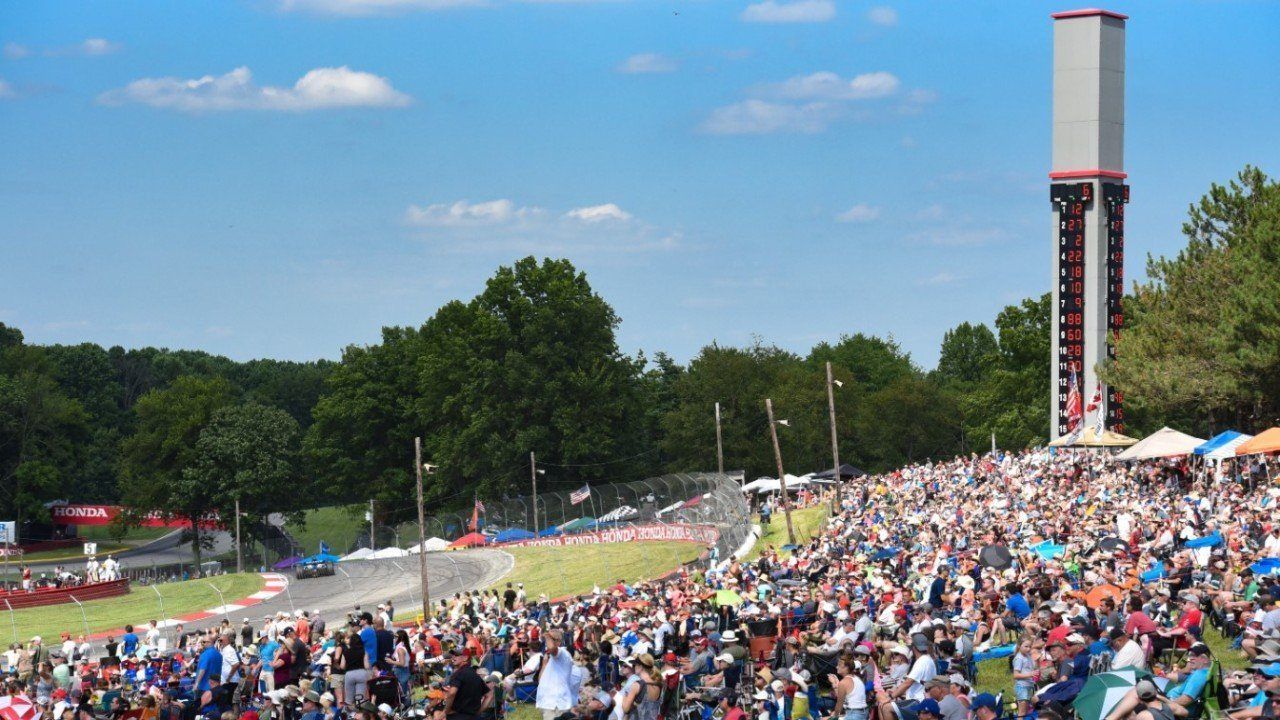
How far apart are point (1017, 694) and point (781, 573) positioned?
13873mm

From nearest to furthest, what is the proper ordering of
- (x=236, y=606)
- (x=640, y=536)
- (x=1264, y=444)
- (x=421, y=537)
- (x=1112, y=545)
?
(x=1112, y=545) → (x=1264, y=444) → (x=421, y=537) → (x=236, y=606) → (x=640, y=536)

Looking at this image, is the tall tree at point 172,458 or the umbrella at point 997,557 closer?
the umbrella at point 997,557

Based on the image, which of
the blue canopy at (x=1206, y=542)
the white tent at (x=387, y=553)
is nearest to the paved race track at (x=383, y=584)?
the white tent at (x=387, y=553)

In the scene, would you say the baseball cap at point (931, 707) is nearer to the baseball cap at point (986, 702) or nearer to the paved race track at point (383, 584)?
the baseball cap at point (986, 702)

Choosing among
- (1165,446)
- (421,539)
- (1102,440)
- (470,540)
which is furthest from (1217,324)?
(470,540)

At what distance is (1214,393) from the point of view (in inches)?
1727

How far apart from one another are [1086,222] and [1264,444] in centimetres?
2325

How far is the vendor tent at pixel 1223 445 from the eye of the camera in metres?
33.7

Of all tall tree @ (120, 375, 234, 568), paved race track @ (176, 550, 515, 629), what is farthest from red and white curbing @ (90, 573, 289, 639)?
tall tree @ (120, 375, 234, 568)

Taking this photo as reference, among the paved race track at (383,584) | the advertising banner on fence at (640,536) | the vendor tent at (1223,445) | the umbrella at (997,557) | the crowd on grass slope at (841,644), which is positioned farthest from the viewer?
the advertising banner on fence at (640,536)

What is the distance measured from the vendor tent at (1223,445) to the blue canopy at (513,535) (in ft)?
101

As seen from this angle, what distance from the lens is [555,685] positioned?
51.4ft

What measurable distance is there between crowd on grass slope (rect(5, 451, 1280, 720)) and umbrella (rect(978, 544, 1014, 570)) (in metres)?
0.04

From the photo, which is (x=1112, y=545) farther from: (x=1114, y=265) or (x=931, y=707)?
(x=1114, y=265)
